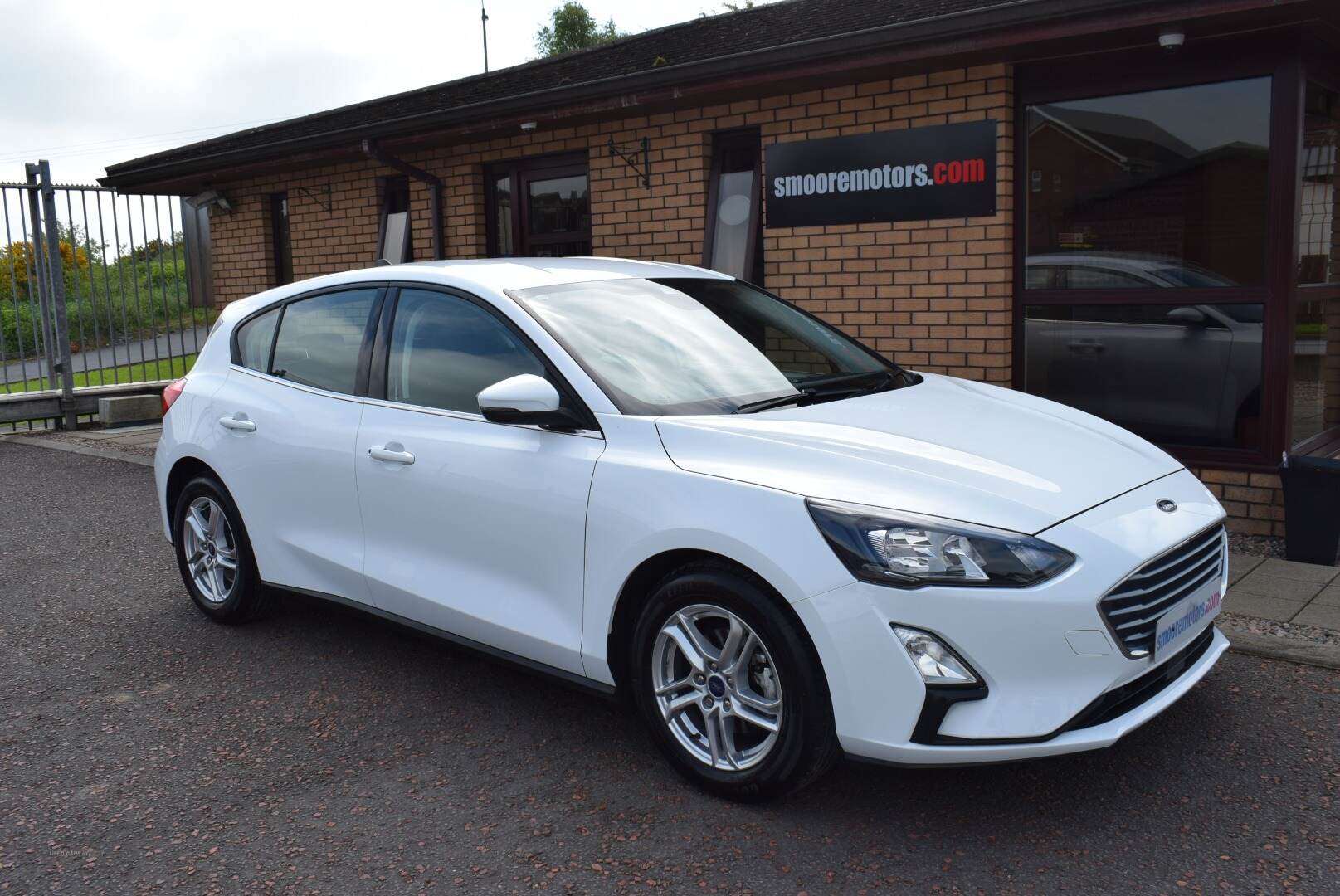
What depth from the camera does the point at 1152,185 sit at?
6816 millimetres

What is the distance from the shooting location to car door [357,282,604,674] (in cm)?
375

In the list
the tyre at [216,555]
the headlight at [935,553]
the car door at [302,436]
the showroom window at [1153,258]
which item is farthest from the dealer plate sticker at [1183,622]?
the tyre at [216,555]

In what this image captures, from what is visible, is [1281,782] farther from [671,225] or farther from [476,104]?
[476,104]

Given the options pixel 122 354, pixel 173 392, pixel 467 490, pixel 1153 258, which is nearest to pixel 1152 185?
pixel 1153 258

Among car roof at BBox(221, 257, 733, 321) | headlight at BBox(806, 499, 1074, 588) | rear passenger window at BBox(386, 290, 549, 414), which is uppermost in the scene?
car roof at BBox(221, 257, 733, 321)

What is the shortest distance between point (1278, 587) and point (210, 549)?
5.03m

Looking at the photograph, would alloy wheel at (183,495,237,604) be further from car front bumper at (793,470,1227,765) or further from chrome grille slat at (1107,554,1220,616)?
chrome grille slat at (1107,554,1220,616)

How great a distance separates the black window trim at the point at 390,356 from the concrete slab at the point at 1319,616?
3298 millimetres

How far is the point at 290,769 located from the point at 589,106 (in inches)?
238

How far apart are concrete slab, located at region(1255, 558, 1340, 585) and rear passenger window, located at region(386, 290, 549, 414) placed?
397 cm

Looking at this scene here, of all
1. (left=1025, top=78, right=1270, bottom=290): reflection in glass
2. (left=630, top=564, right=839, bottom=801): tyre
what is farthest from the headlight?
(left=1025, top=78, right=1270, bottom=290): reflection in glass

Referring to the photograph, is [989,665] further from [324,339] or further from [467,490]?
[324,339]

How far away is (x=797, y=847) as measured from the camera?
10.5 feet

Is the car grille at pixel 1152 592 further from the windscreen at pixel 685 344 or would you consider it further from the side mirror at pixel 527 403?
the side mirror at pixel 527 403
